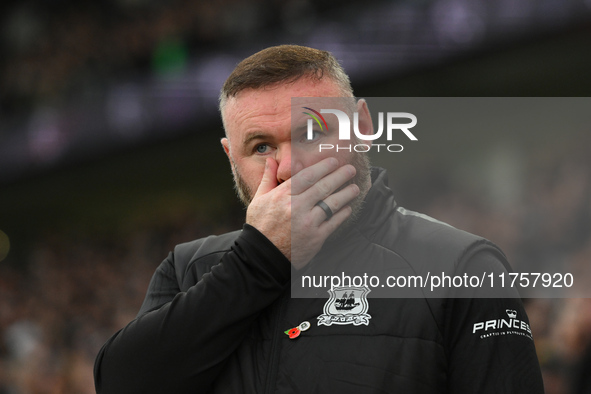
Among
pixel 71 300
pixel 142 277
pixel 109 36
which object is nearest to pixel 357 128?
pixel 142 277

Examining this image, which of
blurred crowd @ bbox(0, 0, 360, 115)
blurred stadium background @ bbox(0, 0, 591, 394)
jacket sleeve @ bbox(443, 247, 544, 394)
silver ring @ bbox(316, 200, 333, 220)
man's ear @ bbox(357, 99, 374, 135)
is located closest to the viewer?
jacket sleeve @ bbox(443, 247, 544, 394)

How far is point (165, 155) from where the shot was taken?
10.3 m

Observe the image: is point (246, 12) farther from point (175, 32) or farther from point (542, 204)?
point (542, 204)

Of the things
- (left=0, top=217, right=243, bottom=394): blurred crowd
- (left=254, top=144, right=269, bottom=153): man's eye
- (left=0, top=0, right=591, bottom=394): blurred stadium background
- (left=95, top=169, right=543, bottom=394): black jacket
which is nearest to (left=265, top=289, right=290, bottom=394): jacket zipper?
(left=95, top=169, right=543, bottom=394): black jacket

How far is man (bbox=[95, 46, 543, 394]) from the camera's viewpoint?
1.26 meters

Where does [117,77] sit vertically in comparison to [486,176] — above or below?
above

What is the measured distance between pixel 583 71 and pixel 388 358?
21.1 ft

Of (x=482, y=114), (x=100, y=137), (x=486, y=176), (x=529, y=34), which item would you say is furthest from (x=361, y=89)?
(x=100, y=137)

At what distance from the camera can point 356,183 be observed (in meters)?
1.49

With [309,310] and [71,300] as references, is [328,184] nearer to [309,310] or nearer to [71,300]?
[309,310]

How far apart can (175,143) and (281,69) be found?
8.56 m

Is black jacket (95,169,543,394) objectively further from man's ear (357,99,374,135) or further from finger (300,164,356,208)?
man's ear (357,99,374,135)

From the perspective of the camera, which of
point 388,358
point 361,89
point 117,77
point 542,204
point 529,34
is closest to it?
point 388,358

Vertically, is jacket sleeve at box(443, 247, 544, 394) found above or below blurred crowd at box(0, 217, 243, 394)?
above
